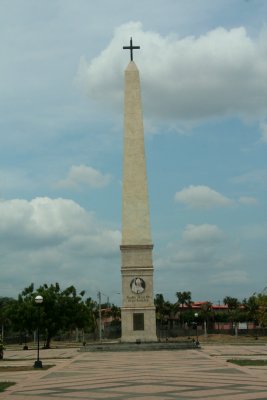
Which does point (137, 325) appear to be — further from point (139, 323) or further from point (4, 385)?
point (4, 385)

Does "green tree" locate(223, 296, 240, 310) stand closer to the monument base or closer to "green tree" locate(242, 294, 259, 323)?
"green tree" locate(242, 294, 259, 323)

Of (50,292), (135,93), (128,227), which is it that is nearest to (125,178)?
(128,227)

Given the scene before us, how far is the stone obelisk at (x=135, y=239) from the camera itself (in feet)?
143

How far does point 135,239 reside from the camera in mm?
44844

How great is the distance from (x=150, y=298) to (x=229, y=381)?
2642cm

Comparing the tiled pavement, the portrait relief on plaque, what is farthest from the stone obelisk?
the tiled pavement

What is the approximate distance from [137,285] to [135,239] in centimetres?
331

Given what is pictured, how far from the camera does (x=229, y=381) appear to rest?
1781 cm

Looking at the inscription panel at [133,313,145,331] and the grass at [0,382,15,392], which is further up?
the inscription panel at [133,313,145,331]

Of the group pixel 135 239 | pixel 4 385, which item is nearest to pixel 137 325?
pixel 135 239

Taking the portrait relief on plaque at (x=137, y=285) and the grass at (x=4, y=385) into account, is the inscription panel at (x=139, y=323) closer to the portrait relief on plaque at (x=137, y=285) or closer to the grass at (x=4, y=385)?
the portrait relief on plaque at (x=137, y=285)

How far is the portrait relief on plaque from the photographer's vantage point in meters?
44.1

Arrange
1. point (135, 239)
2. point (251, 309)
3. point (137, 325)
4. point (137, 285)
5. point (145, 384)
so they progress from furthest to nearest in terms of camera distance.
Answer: point (251, 309), point (135, 239), point (137, 285), point (137, 325), point (145, 384)

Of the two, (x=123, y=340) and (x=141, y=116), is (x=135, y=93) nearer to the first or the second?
(x=141, y=116)
